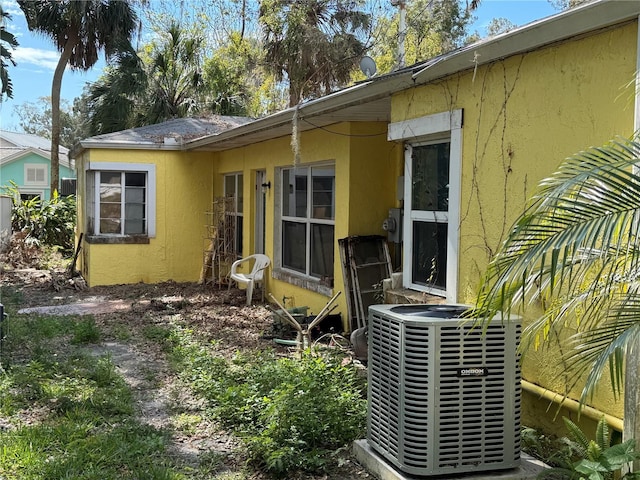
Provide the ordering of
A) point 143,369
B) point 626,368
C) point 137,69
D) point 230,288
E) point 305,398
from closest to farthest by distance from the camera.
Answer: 1. point 626,368
2. point 305,398
3. point 143,369
4. point 230,288
5. point 137,69

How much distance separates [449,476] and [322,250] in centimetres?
567

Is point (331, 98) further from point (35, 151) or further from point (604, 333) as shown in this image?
point (35, 151)

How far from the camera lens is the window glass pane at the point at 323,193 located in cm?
905

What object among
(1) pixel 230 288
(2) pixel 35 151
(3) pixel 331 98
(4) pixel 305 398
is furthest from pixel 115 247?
(2) pixel 35 151

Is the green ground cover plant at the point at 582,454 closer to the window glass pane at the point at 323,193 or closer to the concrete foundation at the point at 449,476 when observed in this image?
the concrete foundation at the point at 449,476

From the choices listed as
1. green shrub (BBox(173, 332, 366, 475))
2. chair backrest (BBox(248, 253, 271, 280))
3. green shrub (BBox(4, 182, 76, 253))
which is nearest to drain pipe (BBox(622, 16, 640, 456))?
green shrub (BBox(173, 332, 366, 475))

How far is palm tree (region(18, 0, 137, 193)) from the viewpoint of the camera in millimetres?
20250

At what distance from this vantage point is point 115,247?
13.5 metres

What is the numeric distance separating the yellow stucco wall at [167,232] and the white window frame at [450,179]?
8.20 meters

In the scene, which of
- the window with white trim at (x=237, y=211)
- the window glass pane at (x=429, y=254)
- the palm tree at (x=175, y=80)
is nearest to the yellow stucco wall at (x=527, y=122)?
the window glass pane at (x=429, y=254)

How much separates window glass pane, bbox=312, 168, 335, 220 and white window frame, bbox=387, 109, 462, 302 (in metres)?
2.53

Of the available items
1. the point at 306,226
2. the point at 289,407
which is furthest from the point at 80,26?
A: the point at 289,407

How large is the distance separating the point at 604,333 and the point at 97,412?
402cm

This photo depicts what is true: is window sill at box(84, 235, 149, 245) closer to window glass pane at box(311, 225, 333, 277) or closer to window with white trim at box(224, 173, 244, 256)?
window with white trim at box(224, 173, 244, 256)
